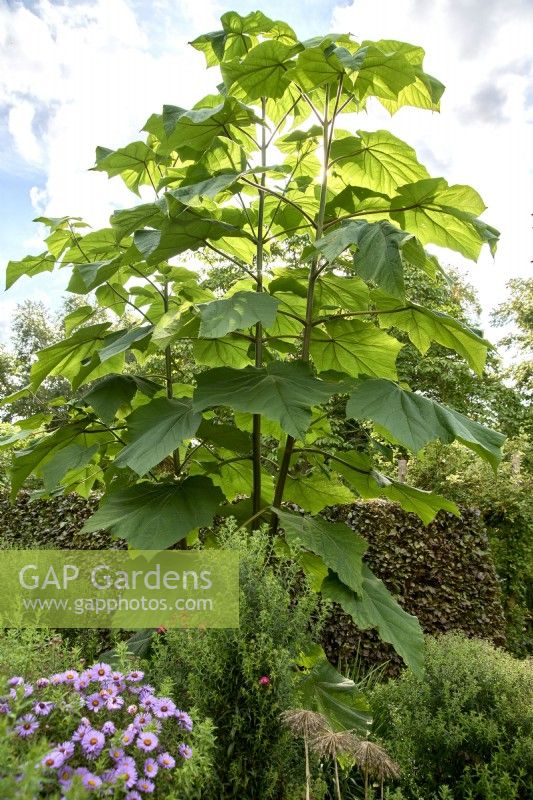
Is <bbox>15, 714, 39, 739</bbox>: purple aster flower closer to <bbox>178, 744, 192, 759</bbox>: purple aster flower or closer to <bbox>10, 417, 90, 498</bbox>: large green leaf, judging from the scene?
<bbox>178, 744, 192, 759</bbox>: purple aster flower

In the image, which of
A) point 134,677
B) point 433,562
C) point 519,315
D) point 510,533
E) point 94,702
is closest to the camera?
point 94,702

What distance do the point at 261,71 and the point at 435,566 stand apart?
4.21 metres

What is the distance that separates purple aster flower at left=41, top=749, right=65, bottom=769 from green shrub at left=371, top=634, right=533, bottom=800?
5.55 ft

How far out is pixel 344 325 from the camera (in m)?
1.94

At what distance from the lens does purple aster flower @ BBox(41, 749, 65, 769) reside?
0.99m

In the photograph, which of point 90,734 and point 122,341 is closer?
point 90,734

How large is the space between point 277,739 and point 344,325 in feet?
3.62

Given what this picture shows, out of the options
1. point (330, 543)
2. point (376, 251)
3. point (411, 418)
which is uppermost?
point (376, 251)

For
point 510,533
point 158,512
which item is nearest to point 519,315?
point 510,533

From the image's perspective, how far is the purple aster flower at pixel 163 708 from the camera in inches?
48.1

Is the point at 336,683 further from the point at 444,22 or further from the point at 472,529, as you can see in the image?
the point at 472,529

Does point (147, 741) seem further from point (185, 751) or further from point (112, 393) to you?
point (112, 393)

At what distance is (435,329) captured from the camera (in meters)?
1.85

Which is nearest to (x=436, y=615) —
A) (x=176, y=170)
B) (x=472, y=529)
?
(x=472, y=529)
